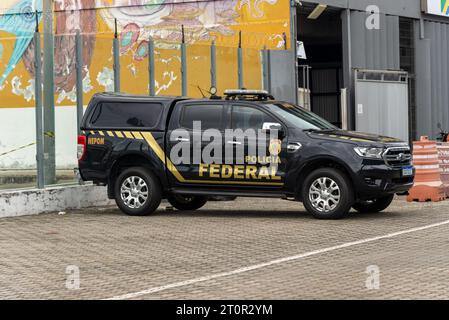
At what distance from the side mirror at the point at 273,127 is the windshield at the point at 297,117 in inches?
6.9

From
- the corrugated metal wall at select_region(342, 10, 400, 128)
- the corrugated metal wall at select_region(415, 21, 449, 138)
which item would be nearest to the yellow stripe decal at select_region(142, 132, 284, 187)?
the corrugated metal wall at select_region(342, 10, 400, 128)

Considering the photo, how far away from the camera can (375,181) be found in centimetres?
1387

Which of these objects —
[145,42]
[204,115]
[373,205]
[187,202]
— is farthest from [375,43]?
[204,115]

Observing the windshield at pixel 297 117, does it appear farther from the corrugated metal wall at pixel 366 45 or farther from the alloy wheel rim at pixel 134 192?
the corrugated metal wall at pixel 366 45

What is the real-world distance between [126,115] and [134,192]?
131 centimetres

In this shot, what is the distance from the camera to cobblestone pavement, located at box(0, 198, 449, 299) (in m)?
8.25

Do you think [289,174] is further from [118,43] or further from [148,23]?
[148,23]

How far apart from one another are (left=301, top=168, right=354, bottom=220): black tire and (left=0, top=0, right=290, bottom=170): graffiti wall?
515 cm

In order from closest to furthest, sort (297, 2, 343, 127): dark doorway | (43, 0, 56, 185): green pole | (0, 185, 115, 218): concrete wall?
(0, 185, 115, 218): concrete wall → (43, 0, 56, 185): green pole → (297, 2, 343, 127): dark doorway

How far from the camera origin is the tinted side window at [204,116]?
584 inches

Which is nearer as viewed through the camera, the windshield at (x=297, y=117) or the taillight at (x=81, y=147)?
the windshield at (x=297, y=117)

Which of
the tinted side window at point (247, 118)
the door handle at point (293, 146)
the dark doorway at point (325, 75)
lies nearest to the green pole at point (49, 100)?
the tinted side window at point (247, 118)

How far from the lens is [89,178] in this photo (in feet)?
50.5

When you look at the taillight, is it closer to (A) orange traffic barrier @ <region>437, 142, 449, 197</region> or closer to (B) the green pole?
(B) the green pole
